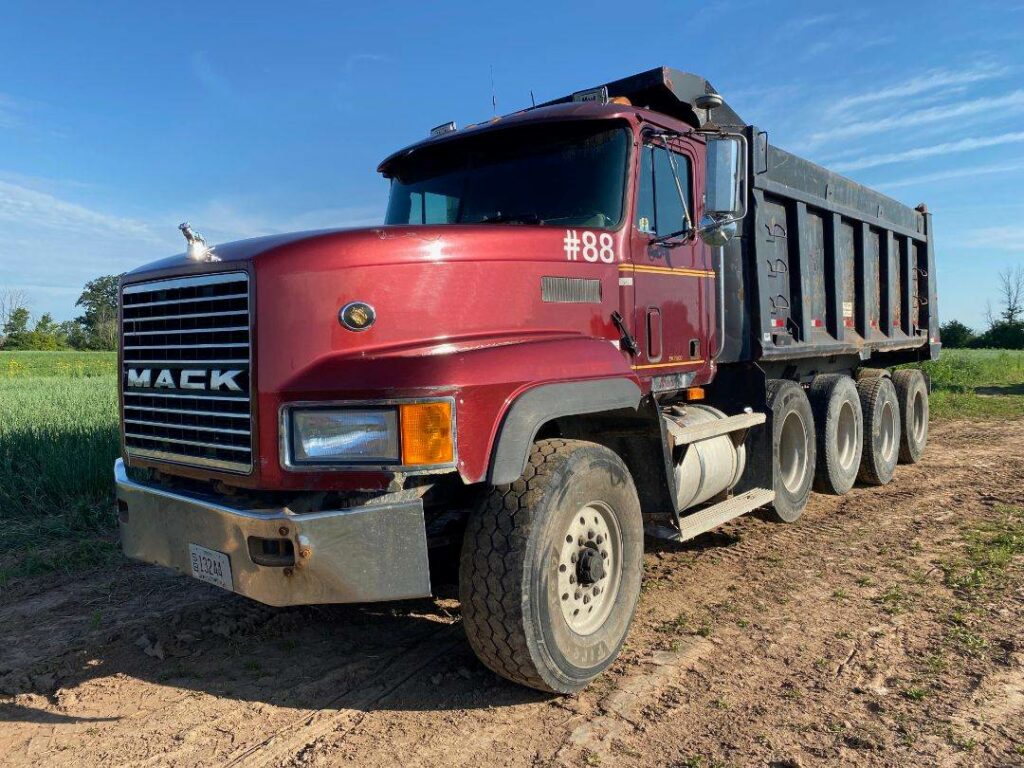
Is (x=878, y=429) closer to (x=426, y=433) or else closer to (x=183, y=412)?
(x=426, y=433)

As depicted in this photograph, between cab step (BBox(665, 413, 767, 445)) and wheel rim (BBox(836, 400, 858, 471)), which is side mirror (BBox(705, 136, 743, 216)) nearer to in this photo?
cab step (BBox(665, 413, 767, 445))

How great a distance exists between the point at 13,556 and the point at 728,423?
5371mm

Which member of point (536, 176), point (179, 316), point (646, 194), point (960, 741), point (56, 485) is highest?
point (536, 176)

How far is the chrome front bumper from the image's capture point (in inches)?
115

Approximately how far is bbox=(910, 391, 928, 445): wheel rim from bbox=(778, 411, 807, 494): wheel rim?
384cm

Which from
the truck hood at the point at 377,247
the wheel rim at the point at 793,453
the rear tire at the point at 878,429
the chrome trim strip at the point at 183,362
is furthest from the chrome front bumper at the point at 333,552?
the rear tire at the point at 878,429

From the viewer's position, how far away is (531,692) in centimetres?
347

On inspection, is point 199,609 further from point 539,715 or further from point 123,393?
point 539,715

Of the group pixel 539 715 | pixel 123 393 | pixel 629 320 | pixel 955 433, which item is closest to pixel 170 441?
pixel 123 393

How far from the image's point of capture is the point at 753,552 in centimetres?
568

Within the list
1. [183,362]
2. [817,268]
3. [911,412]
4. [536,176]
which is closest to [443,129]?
[536,176]

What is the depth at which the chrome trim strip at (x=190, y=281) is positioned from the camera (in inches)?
127

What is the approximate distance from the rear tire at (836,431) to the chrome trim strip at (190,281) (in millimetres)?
5661

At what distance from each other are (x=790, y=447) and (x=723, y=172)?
317cm
